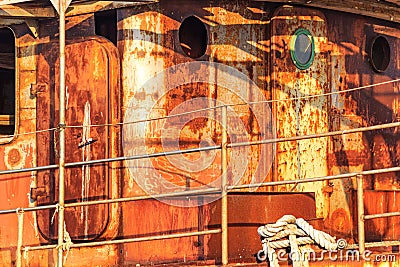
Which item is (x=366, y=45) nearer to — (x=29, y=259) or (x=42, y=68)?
(x=42, y=68)

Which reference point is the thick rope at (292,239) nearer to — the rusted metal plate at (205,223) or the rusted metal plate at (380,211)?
the rusted metal plate at (205,223)

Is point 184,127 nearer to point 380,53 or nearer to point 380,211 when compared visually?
point 380,211

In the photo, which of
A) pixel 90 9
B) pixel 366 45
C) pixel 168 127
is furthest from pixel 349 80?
pixel 90 9

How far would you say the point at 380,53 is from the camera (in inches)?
400

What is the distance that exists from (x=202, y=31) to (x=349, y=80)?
1.70m

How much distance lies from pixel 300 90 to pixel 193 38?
120cm

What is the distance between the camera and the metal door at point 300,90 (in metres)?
8.85

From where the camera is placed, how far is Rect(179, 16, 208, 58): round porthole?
8.84 metres

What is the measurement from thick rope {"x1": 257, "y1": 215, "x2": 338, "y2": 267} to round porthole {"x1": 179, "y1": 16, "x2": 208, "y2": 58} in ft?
7.70

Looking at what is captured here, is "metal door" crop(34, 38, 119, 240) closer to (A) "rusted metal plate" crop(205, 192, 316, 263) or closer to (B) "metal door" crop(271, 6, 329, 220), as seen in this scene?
(A) "rusted metal plate" crop(205, 192, 316, 263)

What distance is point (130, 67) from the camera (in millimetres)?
8555

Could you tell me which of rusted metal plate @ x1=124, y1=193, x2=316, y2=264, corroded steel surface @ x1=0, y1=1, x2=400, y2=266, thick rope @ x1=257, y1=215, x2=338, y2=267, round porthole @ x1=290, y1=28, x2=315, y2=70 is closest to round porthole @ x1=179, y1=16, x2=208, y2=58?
corroded steel surface @ x1=0, y1=1, x2=400, y2=266

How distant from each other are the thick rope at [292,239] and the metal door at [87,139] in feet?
5.94

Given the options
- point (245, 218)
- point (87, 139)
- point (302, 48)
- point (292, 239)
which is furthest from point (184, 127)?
point (292, 239)
